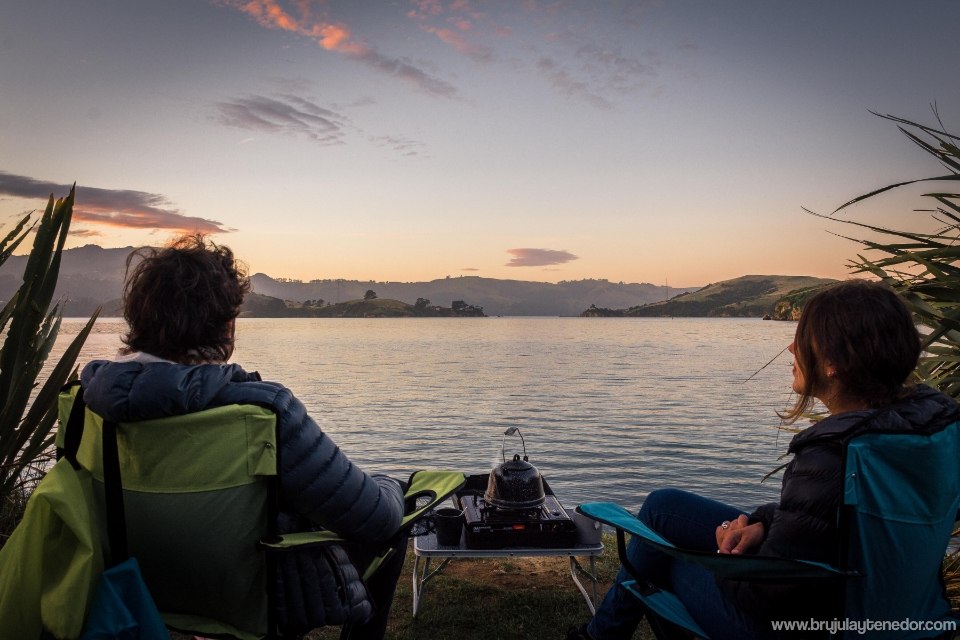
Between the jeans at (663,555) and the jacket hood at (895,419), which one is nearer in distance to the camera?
the jacket hood at (895,419)

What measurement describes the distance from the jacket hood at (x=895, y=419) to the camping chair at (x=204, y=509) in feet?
4.50

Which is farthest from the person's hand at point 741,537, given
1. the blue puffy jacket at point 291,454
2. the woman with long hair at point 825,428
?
the blue puffy jacket at point 291,454

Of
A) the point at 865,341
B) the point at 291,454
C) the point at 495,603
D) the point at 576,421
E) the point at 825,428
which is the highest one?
the point at 865,341

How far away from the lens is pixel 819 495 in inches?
71.2

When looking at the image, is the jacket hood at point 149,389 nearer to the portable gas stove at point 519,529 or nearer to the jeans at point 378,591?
the jeans at point 378,591

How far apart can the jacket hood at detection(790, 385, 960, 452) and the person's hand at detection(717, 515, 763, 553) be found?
349mm

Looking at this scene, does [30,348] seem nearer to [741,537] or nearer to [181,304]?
[181,304]

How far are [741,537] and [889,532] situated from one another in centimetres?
42

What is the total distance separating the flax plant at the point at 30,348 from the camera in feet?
9.96

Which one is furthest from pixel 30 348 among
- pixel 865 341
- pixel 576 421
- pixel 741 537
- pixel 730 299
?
pixel 730 299

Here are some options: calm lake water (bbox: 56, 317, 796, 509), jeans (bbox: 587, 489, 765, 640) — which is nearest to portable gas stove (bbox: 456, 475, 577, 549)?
calm lake water (bbox: 56, 317, 796, 509)

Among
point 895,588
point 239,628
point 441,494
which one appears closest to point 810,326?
point 895,588

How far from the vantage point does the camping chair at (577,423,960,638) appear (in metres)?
1.75

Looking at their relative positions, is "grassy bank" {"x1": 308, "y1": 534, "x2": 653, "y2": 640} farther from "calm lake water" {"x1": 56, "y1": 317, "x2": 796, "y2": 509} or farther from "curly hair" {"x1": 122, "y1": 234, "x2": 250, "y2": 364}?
"curly hair" {"x1": 122, "y1": 234, "x2": 250, "y2": 364}
